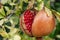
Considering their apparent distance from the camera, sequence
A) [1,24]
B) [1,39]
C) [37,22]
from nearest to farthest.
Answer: [37,22]
[1,24]
[1,39]

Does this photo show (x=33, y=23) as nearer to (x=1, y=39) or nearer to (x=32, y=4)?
(x=32, y=4)

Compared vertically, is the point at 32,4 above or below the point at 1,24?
above

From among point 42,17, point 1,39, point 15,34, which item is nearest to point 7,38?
point 15,34

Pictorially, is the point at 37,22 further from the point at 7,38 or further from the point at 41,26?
the point at 7,38

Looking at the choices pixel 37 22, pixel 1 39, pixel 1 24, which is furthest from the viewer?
pixel 1 39

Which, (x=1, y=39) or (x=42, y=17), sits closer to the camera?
(x=42, y=17)

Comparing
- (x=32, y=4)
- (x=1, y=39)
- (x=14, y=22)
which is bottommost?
(x=1, y=39)
